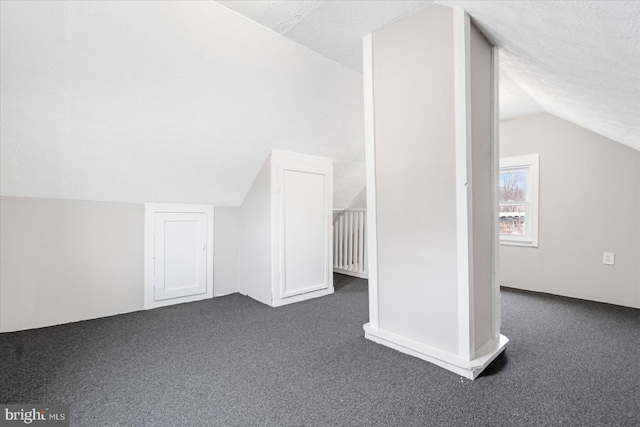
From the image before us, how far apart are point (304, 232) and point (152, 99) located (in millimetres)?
1764

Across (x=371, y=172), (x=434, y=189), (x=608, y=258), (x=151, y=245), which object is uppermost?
(x=371, y=172)

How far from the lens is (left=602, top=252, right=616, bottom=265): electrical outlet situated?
9.47 ft

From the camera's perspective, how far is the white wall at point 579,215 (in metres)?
2.81

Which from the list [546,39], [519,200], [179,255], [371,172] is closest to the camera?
[546,39]

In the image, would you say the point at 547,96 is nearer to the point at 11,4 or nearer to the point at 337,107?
the point at 337,107

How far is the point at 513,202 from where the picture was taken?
3.60m

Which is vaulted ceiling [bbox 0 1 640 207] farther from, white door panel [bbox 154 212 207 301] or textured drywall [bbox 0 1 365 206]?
white door panel [bbox 154 212 207 301]

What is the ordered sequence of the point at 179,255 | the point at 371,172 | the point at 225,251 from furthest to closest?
the point at 225,251 < the point at 179,255 < the point at 371,172

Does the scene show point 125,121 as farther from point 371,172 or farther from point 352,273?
point 352,273

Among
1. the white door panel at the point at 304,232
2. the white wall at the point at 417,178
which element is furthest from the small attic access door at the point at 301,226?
the white wall at the point at 417,178

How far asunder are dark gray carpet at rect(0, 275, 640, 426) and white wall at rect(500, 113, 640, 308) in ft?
1.64

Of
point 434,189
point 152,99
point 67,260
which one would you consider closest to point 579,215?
point 434,189

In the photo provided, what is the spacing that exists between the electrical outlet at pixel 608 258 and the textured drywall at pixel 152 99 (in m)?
2.77

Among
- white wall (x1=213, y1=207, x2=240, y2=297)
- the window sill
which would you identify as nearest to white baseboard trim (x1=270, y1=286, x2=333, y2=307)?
white wall (x1=213, y1=207, x2=240, y2=297)
